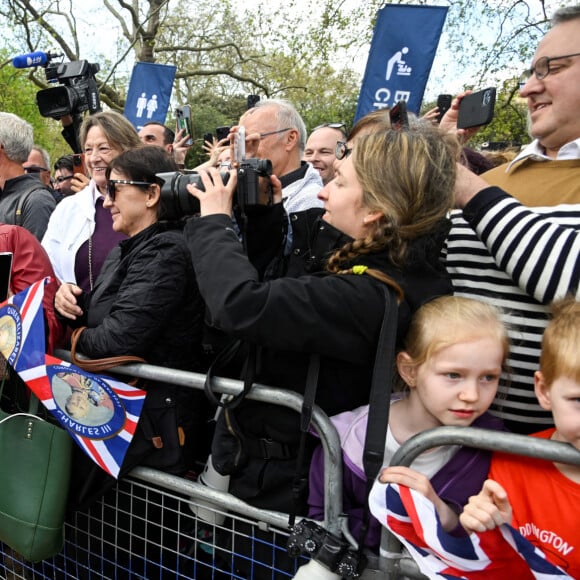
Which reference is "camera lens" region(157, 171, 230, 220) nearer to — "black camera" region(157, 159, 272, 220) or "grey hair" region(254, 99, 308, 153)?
"black camera" region(157, 159, 272, 220)

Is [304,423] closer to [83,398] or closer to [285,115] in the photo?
[83,398]

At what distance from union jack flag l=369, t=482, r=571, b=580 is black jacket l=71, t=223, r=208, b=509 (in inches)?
34.7

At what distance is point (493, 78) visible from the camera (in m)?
12.4

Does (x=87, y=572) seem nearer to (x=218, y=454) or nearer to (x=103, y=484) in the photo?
(x=103, y=484)

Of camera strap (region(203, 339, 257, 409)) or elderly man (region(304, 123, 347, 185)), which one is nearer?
camera strap (region(203, 339, 257, 409))

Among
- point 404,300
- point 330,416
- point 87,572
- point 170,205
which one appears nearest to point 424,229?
point 404,300

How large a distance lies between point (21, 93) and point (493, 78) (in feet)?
48.4

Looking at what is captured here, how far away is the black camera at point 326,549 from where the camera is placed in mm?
1368

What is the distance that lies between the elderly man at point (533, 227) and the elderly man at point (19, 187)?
102 inches

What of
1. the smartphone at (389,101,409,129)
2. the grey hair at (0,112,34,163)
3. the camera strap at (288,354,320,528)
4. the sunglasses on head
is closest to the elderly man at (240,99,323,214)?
the smartphone at (389,101,409,129)

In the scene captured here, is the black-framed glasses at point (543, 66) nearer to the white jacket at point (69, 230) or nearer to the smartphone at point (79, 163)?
the white jacket at point (69, 230)

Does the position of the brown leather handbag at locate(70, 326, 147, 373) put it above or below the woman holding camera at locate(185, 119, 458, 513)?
below

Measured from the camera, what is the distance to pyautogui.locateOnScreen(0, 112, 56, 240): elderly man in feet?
11.0

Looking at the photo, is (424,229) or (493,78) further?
(493,78)
